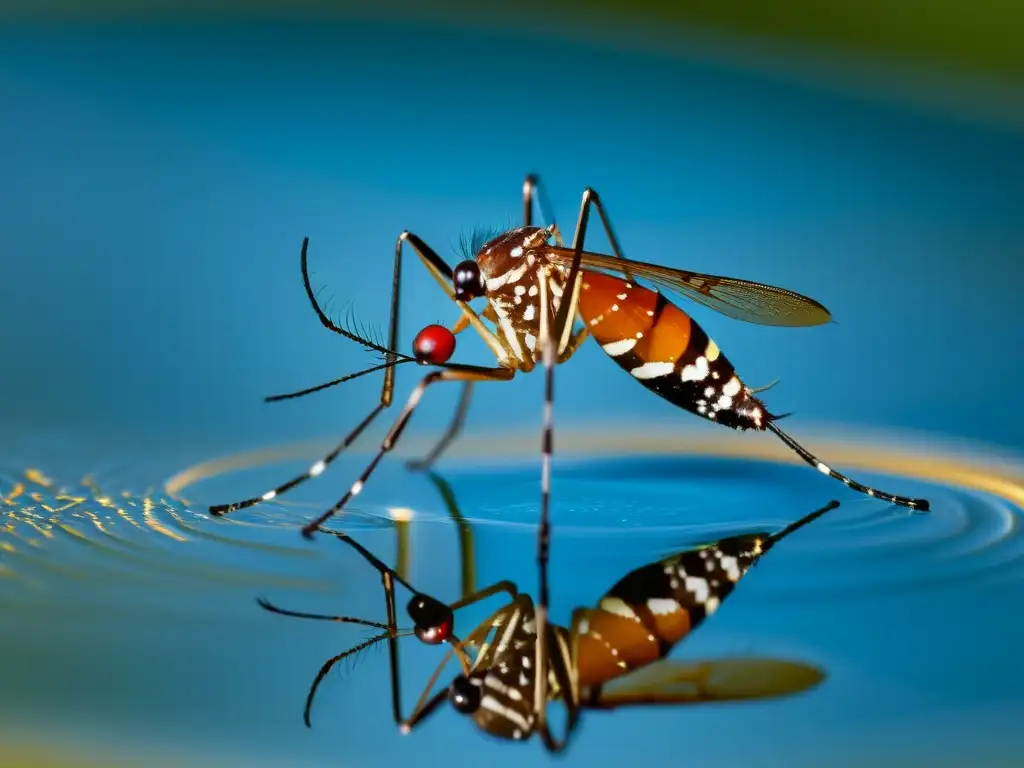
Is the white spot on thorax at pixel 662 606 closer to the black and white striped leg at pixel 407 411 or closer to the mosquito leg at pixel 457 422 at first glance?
the black and white striped leg at pixel 407 411

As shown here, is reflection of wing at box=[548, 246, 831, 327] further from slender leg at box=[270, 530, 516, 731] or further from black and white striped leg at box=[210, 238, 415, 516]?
slender leg at box=[270, 530, 516, 731]

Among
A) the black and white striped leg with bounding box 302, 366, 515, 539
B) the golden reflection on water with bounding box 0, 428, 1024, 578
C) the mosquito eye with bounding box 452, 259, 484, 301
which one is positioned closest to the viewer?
the golden reflection on water with bounding box 0, 428, 1024, 578

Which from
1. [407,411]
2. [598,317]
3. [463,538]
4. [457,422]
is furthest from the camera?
[457,422]

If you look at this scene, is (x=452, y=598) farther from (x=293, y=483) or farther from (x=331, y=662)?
(x=293, y=483)

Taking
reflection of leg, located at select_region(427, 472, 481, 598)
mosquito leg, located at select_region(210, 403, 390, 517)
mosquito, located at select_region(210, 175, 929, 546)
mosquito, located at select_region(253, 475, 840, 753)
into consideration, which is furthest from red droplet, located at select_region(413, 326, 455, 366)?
mosquito, located at select_region(253, 475, 840, 753)

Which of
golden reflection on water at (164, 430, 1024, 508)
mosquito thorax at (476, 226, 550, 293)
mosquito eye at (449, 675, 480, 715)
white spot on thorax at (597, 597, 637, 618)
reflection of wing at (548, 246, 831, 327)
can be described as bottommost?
mosquito eye at (449, 675, 480, 715)

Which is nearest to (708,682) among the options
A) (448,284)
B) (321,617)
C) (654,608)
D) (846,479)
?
(654,608)

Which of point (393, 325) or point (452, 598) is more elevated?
point (393, 325)
